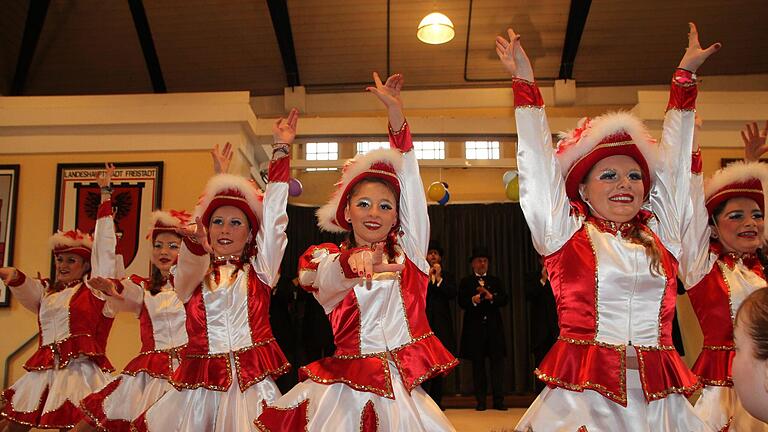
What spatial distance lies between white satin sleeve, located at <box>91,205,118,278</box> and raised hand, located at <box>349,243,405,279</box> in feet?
10.0

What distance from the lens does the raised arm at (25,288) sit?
5180mm

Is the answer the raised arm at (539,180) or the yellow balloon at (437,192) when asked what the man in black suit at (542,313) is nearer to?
the yellow balloon at (437,192)

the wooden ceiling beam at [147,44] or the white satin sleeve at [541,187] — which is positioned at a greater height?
the wooden ceiling beam at [147,44]

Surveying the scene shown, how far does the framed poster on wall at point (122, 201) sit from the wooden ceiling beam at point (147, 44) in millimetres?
3067

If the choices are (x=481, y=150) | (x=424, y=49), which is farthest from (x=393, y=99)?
(x=481, y=150)

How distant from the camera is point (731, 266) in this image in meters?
3.67

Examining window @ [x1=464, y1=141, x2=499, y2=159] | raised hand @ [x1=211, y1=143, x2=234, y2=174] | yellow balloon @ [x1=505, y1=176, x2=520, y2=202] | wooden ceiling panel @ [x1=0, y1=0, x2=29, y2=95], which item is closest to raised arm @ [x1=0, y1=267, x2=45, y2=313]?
raised hand @ [x1=211, y1=143, x2=234, y2=174]

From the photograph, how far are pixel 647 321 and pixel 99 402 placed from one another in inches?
133

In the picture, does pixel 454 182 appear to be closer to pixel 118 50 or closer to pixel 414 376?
pixel 118 50

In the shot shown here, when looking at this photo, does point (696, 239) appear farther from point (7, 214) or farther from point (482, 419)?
point (7, 214)

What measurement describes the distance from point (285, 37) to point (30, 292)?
594cm

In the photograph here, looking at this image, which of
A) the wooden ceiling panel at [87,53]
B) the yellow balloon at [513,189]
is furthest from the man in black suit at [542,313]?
the wooden ceiling panel at [87,53]

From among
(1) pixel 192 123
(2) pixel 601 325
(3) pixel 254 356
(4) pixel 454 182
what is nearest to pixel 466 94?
(4) pixel 454 182

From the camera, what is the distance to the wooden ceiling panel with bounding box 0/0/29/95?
10180 millimetres
